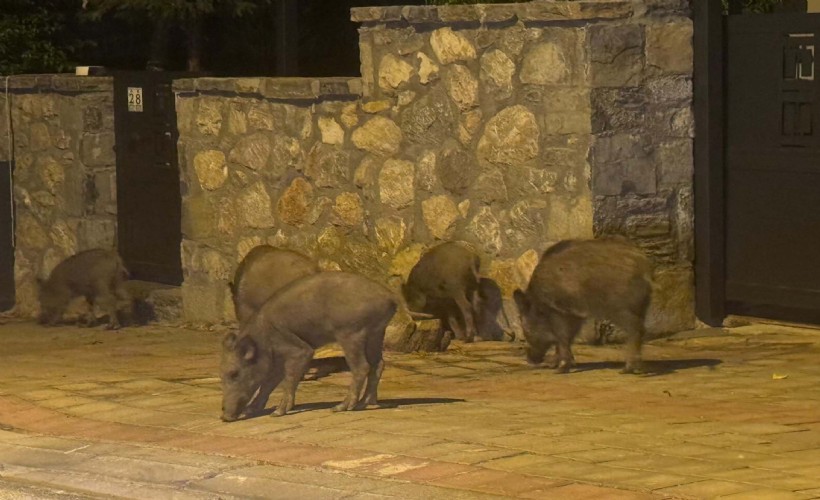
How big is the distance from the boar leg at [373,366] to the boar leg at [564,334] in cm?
167

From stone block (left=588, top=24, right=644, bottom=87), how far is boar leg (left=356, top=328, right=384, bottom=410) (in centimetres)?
283

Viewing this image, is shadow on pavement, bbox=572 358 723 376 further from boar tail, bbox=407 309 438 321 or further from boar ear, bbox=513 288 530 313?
boar tail, bbox=407 309 438 321

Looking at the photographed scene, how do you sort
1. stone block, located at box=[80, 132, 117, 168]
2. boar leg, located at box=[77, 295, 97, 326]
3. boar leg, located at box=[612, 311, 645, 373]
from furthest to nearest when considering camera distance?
1. stone block, located at box=[80, 132, 117, 168]
2. boar leg, located at box=[77, 295, 97, 326]
3. boar leg, located at box=[612, 311, 645, 373]

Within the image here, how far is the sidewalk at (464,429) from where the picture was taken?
690cm

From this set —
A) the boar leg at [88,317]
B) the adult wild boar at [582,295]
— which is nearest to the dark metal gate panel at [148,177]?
the boar leg at [88,317]

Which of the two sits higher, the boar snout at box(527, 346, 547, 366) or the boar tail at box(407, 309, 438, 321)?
the boar tail at box(407, 309, 438, 321)

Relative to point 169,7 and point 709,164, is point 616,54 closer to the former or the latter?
point 709,164

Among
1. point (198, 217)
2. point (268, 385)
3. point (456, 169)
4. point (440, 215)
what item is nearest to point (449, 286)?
point (440, 215)

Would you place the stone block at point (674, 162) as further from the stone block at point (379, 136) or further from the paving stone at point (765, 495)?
the paving stone at point (765, 495)

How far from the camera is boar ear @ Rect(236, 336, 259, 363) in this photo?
340 inches

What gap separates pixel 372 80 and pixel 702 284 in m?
2.69

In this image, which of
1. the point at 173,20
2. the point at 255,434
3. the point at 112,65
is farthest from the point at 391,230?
the point at 112,65

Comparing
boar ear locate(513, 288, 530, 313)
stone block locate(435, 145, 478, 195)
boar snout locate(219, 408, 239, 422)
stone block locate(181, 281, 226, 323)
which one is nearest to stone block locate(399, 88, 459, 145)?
stone block locate(435, 145, 478, 195)

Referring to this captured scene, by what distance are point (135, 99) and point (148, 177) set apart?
0.68 metres
